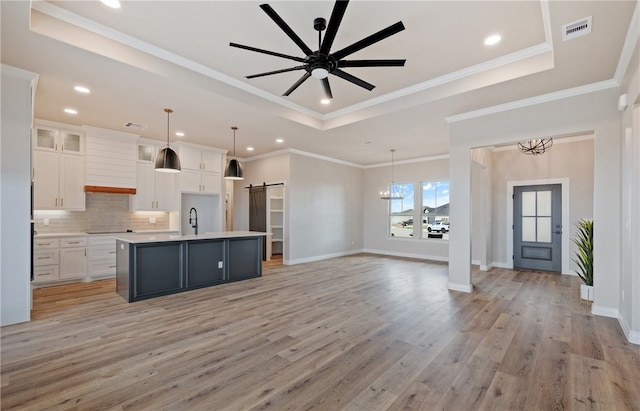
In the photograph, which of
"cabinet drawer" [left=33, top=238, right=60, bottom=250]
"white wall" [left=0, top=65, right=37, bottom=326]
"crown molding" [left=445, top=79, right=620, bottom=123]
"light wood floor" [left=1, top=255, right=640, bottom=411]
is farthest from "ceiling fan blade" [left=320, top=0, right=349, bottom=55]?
"cabinet drawer" [left=33, top=238, right=60, bottom=250]

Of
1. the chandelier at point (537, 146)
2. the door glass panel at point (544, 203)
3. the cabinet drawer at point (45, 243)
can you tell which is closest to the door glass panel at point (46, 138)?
the cabinet drawer at point (45, 243)

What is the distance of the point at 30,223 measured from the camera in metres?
3.50

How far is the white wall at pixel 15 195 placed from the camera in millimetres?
3297

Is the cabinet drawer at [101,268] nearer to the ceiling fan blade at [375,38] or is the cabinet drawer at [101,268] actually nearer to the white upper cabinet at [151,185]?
the white upper cabinet at [151,185]

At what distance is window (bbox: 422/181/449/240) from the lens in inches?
A: 320

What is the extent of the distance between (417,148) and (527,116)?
3153 millimetres

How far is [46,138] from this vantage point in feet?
17.2

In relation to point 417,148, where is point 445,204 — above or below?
below

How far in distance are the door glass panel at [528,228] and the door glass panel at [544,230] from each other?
11 centimetres

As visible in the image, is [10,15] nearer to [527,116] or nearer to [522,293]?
[527,116]

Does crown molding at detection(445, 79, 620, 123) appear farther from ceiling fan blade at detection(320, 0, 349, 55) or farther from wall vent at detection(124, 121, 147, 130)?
wall vent at detection(124, 121, 147, 130)

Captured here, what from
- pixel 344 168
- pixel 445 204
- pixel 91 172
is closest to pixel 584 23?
pixel 445 204

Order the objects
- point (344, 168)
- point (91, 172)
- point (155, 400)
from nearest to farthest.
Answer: point (155, 400)
point (91, 172)
point (344, 168)

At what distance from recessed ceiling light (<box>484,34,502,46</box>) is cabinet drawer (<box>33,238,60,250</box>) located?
732 cm
